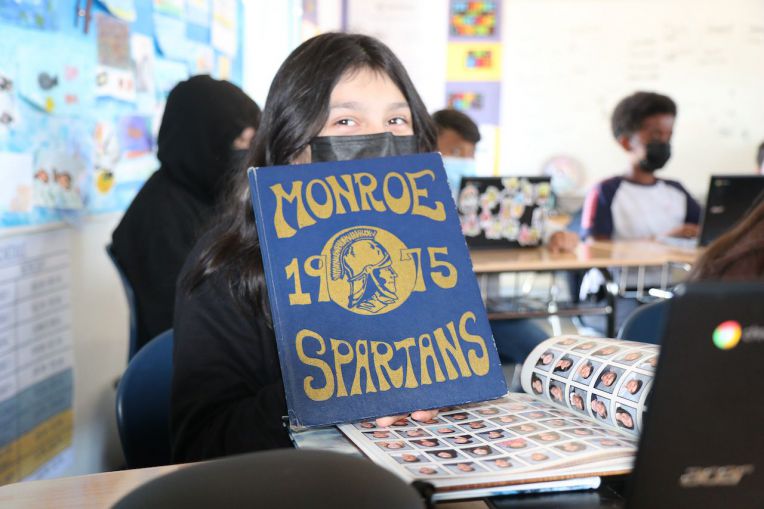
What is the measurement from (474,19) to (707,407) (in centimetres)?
561

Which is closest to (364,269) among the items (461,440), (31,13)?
(461,440)

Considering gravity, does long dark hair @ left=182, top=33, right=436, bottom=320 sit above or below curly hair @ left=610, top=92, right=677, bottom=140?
below

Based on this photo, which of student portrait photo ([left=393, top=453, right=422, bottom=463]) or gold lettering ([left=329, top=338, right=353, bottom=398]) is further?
gold lettering ([left=329, top=338, right=353, bottom=398])

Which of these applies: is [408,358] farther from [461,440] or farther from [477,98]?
[477,98]

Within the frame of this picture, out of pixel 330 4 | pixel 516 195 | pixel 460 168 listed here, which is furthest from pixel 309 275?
pixel 330 4

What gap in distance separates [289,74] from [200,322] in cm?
42

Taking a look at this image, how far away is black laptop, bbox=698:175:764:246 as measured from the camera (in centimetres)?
329

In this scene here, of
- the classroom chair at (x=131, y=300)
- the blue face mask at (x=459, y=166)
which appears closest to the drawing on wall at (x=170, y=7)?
the classroom chair at (x=131, y=300)

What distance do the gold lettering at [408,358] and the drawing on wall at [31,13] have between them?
1.45 m

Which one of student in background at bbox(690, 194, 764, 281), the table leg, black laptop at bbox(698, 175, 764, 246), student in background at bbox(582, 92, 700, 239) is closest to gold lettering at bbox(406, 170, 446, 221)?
student in background at bbox(690, 194, 764, 281)

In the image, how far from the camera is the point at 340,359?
33.2 inches

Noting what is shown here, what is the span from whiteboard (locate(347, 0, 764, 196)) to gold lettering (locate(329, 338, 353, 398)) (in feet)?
16.9

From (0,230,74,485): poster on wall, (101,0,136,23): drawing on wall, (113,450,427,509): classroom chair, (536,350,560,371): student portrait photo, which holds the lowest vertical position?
(0,230,74,485): poster on wall

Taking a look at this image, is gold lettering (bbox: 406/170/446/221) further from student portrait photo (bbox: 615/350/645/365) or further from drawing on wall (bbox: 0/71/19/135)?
drawing on wall (bbox: 0/71/19/135)
